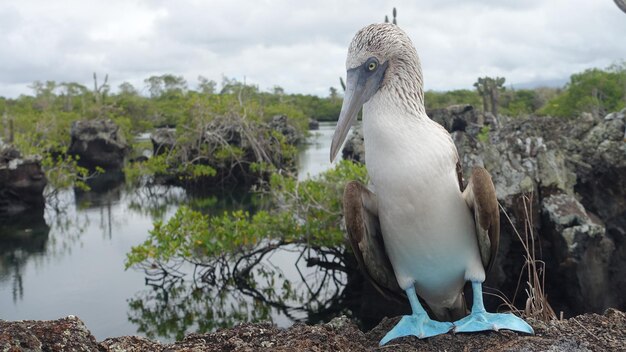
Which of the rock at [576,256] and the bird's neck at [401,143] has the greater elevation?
the bird's neck at [401,143]

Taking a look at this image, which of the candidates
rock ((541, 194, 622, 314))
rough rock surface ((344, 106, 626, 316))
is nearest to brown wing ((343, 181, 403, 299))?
rough rock surface ((344, 106, 626, 316))

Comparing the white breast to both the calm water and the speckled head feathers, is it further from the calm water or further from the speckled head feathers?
the calm water

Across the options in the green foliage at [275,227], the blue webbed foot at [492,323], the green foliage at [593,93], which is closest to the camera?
the blue webbed foot at [492,323]

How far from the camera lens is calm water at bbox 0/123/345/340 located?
9438mm

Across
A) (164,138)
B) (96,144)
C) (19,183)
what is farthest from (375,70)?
(96,144)

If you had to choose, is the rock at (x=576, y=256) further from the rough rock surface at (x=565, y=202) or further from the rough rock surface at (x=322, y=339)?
the rough rock surface at (x=322, y=339)

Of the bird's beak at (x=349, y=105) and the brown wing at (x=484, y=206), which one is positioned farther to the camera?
the bird's beak at (x=349, y=105)

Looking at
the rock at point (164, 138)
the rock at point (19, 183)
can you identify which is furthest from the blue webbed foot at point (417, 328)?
the rock at point (164, 138)

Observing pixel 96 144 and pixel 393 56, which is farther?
pixel 96 144

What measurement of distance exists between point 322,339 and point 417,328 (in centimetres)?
52

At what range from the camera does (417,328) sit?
2.57 m

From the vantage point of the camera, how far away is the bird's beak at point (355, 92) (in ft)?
8.77

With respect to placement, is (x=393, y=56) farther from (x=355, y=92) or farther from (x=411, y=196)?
(x=411, y=196)

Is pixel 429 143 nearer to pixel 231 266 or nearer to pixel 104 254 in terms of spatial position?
pixel 231 266
